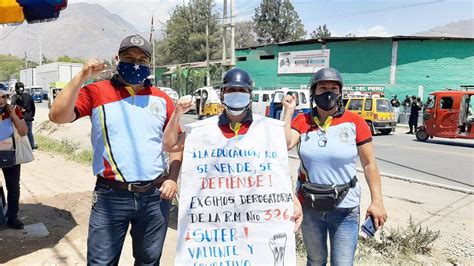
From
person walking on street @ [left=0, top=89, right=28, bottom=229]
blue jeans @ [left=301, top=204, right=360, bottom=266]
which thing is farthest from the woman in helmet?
person walking on street @ [left=0, top=89, right=28, bottom=229]

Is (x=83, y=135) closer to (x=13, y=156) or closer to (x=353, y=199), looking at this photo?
(x=13, y=156)

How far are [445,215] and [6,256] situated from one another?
5788 mm

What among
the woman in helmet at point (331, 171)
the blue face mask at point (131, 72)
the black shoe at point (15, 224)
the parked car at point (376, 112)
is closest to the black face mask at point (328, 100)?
the woman in helmet at point (331, 171)

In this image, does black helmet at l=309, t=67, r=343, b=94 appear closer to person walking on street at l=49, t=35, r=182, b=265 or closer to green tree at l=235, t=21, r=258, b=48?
person walking on street at l=49, t=35, r=182, b=265

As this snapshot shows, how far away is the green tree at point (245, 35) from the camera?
6575 centimetres

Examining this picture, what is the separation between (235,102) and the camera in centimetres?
261

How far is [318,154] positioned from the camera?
9.27 feet

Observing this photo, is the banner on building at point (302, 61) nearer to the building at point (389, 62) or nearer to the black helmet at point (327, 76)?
the building at point (389, 62)

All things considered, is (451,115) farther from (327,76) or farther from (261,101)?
(327,76)

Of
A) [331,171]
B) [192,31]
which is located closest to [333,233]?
[331,171]

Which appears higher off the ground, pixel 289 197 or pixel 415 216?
pixel 289 197

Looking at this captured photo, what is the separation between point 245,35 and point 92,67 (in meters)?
67.2

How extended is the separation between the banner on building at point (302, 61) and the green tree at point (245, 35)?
33085 mm

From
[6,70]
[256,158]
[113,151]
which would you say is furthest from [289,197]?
[6,70]
